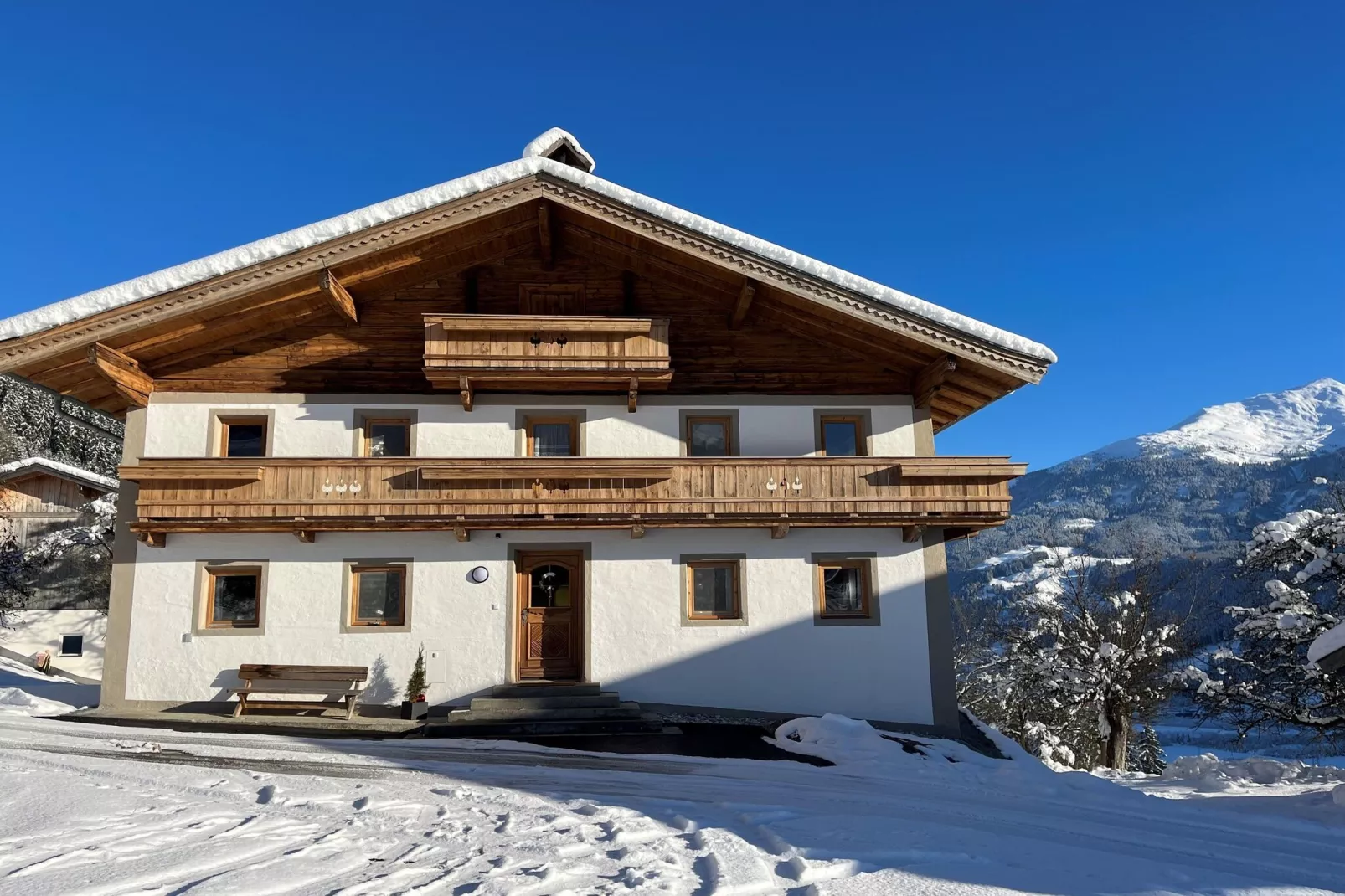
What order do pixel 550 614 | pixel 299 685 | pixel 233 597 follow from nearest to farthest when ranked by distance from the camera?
pixel 299 685
pixel 233 597
pixel 550 614

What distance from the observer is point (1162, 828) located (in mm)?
7688

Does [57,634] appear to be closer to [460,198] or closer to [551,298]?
[551,298]

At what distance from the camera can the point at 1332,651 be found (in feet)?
28.1

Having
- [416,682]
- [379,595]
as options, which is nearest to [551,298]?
[379,595]

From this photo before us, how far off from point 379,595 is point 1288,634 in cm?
1816

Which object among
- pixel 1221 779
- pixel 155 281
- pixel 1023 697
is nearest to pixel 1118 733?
pixel 1023 697

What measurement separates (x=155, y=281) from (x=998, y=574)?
144115mm

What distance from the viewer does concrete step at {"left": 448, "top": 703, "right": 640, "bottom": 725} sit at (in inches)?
526

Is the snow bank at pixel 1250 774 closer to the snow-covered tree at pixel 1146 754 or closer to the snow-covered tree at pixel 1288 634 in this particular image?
the snow-covered tree at pixel 1288 634

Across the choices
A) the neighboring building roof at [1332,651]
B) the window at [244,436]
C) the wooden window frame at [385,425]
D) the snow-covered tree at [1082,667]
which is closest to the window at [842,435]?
the wooden window frame at [385,425]

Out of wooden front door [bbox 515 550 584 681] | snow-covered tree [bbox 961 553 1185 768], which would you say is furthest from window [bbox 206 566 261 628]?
snow-covered tree [bbox 961 553 1185 768]

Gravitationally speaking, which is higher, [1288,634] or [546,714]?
[1288,634]

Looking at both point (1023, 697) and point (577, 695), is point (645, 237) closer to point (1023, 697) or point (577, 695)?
point (577, 695)

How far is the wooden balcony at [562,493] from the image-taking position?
14031mm
